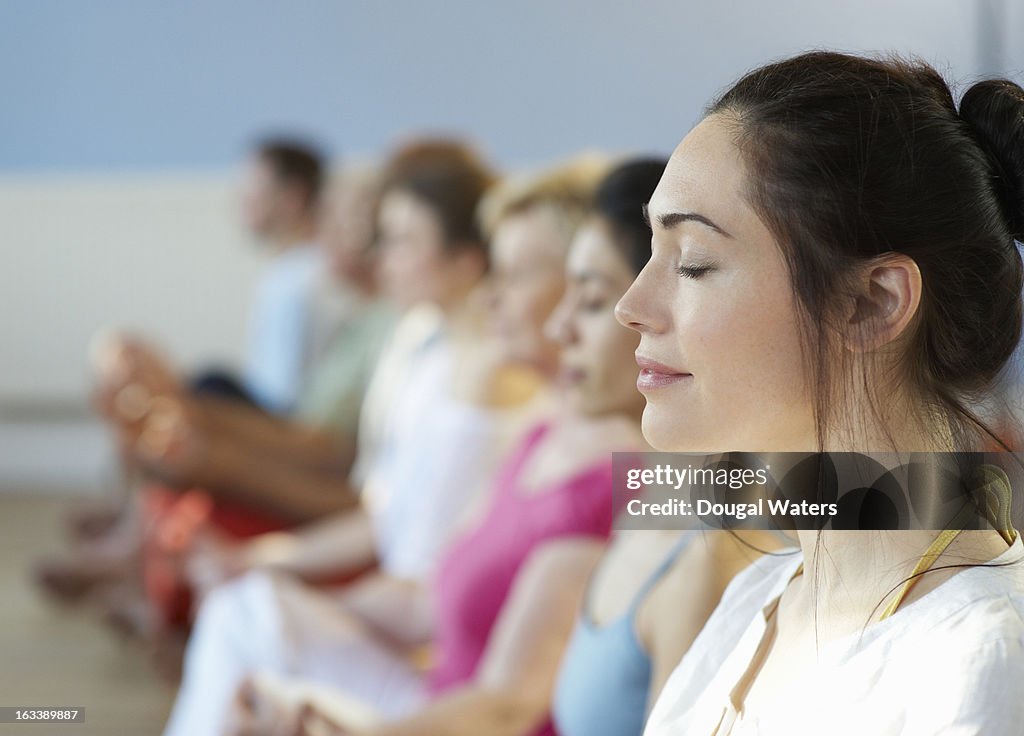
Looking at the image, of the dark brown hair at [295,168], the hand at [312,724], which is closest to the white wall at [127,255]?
the dark brown hair at [295,168]

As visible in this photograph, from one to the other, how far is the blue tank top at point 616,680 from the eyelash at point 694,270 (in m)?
0.36

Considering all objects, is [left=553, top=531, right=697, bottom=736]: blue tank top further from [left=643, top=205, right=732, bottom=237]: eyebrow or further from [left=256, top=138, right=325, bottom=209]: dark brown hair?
[left=256, top=138, right=325, bottom=209]: dark brown hair

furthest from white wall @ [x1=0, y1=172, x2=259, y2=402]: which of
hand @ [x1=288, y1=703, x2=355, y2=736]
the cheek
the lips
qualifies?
the lips

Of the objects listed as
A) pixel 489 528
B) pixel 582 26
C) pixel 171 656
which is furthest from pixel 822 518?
pixel 582 26

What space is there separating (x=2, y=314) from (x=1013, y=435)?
4.07 meters

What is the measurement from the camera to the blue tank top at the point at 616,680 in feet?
3.10

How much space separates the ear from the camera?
0.58m

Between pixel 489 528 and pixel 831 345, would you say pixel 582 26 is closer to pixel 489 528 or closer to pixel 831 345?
pixel 489 528

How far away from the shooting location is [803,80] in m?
0.61

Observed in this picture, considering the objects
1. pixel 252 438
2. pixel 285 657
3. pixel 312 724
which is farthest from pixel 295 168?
pixel 312 724

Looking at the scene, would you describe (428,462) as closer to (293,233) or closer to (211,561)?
(211,561)

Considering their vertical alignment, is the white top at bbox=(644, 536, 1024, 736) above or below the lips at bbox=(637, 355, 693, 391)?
below

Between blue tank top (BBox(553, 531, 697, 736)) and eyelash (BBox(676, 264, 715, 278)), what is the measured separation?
356 mm

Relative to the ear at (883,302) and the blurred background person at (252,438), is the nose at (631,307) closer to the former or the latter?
the ear at (883,302)
